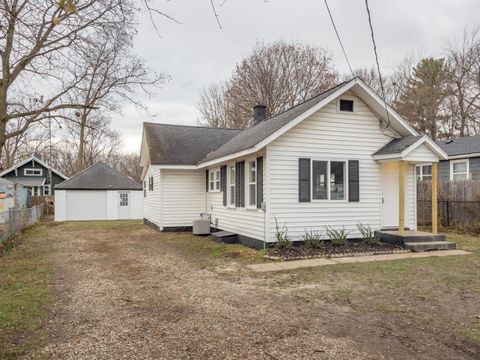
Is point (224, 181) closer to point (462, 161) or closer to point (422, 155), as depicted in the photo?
point (422, 155)

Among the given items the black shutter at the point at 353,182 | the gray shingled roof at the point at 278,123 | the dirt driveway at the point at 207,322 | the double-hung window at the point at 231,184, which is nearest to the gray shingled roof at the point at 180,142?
the gray shingled roof at the point at 278,123

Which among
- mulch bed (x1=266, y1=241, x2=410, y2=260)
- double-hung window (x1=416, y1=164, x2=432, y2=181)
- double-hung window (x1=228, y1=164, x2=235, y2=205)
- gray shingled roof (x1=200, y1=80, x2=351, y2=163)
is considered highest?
gray shingled roof (x1=200, y1=80, x2=351, y2=163)

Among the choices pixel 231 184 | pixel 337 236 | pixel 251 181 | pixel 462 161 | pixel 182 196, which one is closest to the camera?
pixel 337 236

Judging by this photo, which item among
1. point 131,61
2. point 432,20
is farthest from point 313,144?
point 131,61

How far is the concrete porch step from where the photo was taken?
33.4ft

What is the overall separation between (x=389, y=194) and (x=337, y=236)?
2.46 meters

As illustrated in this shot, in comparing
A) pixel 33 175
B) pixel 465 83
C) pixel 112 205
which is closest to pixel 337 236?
pixel 112 205

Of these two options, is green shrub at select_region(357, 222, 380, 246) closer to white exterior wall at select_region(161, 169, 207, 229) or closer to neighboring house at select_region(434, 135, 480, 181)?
white exterior wall at select_region(161, 169, 207, 229)

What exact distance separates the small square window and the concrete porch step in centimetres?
417

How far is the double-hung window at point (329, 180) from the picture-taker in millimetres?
10758

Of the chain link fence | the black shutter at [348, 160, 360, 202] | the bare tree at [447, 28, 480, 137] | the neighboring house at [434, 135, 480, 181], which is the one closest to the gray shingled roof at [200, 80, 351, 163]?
the black shutter at [348, 160, 360, 202]

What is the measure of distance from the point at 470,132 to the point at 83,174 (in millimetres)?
29475

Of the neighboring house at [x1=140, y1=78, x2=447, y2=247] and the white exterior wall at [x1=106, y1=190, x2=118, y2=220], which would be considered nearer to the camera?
the neighboring house at [x1=140, y1=78, x2=447, y2=247]

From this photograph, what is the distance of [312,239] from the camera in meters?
10.3
